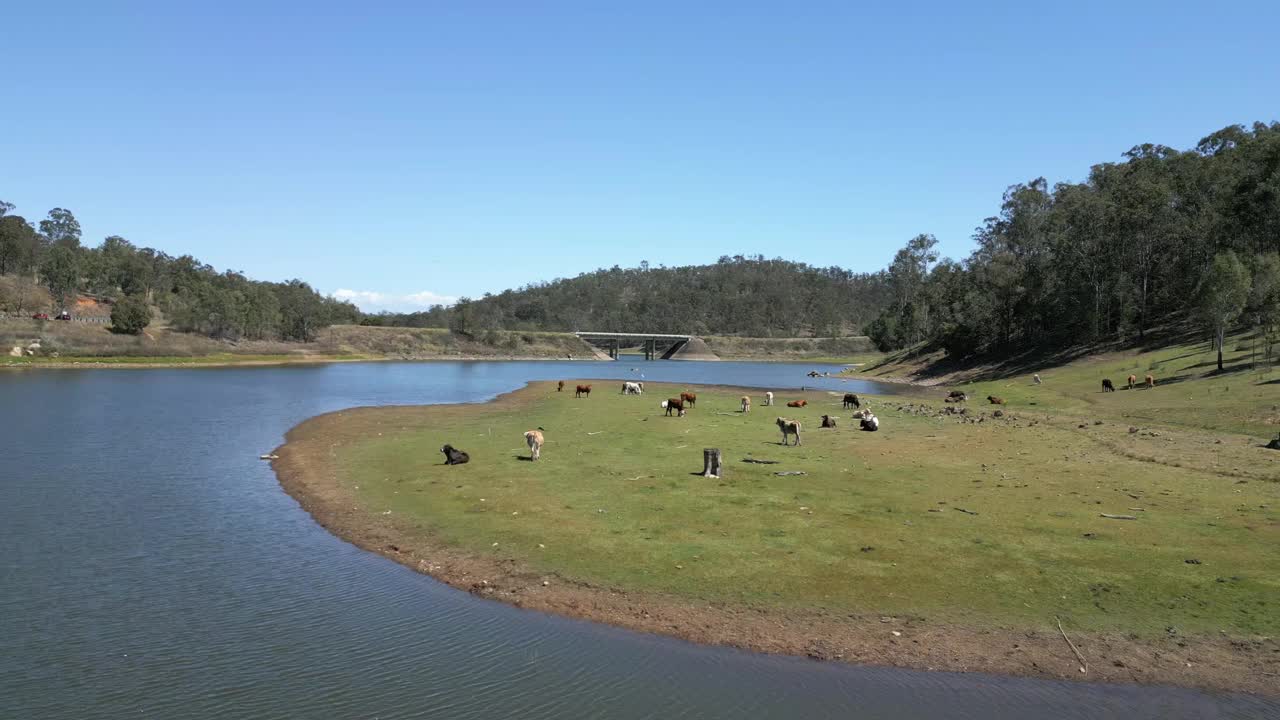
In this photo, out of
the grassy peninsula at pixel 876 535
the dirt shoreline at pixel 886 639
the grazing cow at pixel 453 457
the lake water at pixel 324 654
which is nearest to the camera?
the lake water at pixel 324 654

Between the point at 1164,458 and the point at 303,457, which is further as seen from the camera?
the point at 303,457

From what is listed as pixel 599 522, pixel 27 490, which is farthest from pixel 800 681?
pixel 27 490

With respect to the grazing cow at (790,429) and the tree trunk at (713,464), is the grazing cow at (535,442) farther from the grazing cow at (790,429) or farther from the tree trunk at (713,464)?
the grazing cow at (790,429)

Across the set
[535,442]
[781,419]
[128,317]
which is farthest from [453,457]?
[128,317]

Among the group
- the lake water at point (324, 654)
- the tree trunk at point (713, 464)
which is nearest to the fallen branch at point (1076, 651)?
the lake water at point (324, 654)

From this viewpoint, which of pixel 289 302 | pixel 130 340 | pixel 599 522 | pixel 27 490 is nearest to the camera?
pixel 599 522

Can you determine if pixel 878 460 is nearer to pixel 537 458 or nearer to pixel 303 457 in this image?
pixel 537 458

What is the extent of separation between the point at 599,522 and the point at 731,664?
8.10m

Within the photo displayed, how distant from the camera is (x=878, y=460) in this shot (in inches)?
1161

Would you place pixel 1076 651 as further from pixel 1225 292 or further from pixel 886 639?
pixel 1225 292

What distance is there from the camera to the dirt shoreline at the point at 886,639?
40.3ft

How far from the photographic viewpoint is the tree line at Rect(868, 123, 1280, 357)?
192 ft

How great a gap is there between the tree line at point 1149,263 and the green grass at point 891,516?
1003 inches

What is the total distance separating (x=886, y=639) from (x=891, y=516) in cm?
748
